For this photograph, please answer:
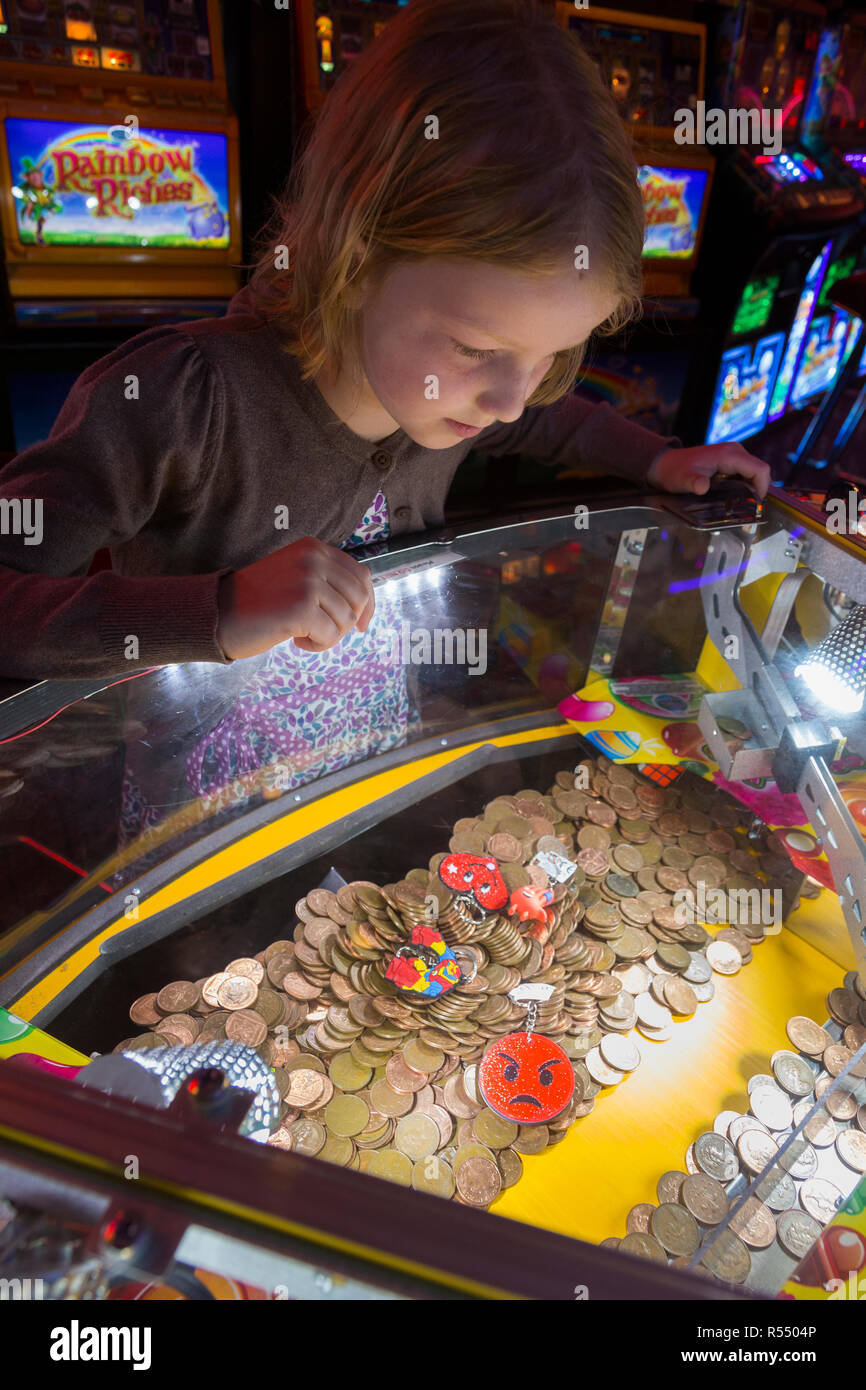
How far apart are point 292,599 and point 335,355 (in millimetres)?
427

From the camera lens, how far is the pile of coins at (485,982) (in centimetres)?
111

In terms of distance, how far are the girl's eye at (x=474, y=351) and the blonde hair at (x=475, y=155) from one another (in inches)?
3.6

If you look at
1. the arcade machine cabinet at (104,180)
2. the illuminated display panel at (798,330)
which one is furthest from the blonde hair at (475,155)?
the illuminated display panel at (798,330)

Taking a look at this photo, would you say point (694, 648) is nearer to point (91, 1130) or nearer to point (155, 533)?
point (155, 533)

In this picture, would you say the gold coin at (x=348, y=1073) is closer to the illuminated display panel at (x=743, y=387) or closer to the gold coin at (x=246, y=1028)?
the gold coin at (x=246, y=1028)

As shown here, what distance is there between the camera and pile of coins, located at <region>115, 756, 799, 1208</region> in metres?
1.11

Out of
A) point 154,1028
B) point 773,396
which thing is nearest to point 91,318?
point 154,1028

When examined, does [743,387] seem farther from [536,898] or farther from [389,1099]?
[389,1099]

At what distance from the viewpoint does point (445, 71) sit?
38.0 inches

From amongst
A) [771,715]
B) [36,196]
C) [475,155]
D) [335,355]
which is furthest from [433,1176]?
[36,196]

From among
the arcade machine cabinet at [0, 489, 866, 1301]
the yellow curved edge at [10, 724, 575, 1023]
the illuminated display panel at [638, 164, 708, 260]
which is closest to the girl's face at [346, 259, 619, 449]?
the arcade machine cabinet at [0, 489, 866, 1301]
